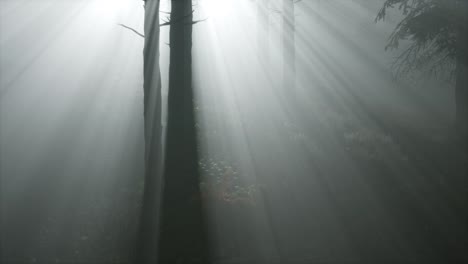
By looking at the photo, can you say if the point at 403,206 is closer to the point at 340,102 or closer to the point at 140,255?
the point at 140,255

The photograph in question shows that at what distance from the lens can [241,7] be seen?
3353 centimetres

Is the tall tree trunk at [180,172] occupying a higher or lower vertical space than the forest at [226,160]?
higher

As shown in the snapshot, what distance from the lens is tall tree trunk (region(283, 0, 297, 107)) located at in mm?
18016

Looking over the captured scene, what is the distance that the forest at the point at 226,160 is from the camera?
7500 mm

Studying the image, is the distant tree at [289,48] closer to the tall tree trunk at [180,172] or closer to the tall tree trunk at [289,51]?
the tall tree trunk at [289,51]

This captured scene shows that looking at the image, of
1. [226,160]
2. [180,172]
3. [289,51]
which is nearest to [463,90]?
[289,51]

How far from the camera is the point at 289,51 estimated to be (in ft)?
61.2

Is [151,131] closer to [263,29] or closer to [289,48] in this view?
[289,48]

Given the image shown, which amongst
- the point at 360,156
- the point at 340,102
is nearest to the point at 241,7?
the point at 340,102

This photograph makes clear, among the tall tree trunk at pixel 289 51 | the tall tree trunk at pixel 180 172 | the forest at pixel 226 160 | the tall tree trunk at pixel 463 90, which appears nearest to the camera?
the tall tree trunk at pixel 180 172

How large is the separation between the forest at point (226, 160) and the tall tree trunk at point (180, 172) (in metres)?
0.03

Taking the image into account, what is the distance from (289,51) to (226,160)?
376 inches

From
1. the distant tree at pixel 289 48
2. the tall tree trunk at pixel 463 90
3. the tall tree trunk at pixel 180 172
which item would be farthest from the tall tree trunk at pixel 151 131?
the distant tree at pixel 289 48

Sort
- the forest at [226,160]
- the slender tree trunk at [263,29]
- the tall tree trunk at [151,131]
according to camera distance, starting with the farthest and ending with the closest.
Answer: the slender tree trunk at [263,29] < the tall tree trunk at [151,131] < the forest at [226,160]
